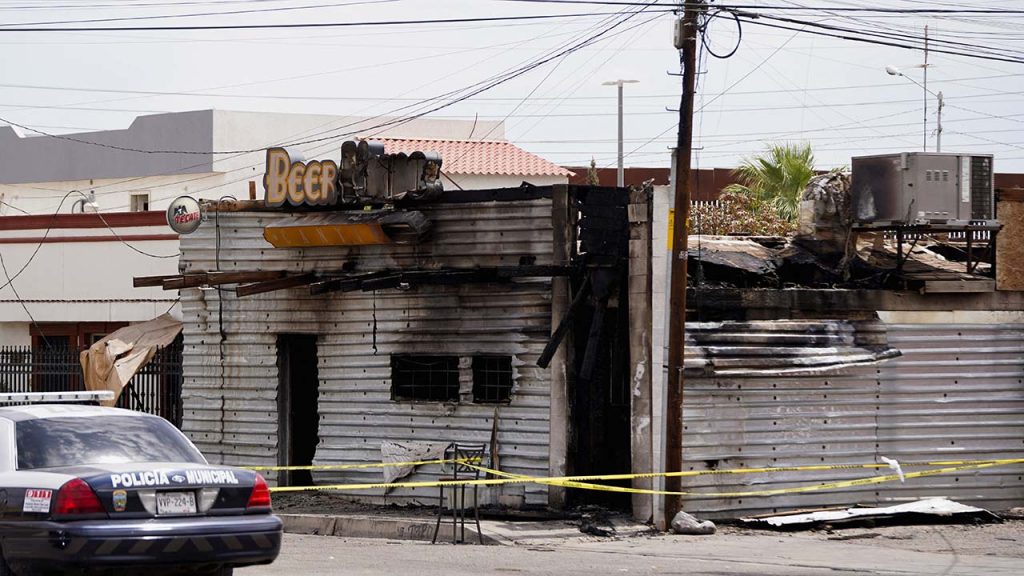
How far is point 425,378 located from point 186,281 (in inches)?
153

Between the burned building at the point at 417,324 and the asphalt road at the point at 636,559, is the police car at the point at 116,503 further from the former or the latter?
the burned building at the point at 417,324

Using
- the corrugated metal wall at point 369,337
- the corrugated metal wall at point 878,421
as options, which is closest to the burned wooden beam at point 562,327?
the corrugated metal wall at point 369,337

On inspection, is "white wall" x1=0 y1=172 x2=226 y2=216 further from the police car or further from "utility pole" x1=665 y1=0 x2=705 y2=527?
the police car

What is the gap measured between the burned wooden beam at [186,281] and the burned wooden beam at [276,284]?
2.20 feet

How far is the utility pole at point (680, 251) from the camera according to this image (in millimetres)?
15461

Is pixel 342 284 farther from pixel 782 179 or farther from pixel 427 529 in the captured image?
pixel 782 179

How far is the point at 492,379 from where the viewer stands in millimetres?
17594

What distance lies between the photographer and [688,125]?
50.9 feet

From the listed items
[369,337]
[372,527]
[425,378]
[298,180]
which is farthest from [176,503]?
[298,180]

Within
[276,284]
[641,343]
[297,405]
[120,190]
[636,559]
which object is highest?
[120,190]

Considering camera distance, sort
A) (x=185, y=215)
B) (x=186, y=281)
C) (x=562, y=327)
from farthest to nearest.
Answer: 1. (x=185, y=215)
2. (x=186, y=281)
3. (x=562, y=327)

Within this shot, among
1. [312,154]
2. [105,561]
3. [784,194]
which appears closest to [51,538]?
[105,561]

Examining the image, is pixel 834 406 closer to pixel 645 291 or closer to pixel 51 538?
pixel 645 291

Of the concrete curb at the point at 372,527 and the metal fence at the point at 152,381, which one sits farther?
the metal fence at the point at 152,381
